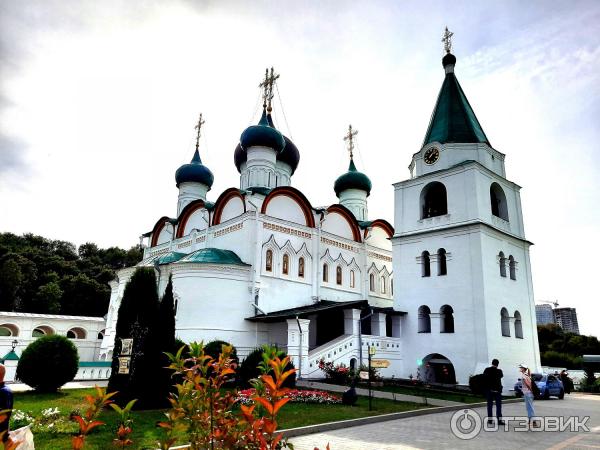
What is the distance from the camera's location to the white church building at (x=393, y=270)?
17.2 meters

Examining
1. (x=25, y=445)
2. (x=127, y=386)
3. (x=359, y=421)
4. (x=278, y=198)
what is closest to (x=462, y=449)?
(x=359, y=421)

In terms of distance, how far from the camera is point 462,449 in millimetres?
6398

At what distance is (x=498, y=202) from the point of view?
66.1 feet

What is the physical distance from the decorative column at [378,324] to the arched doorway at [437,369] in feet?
6.53

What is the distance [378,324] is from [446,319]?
2664 millimetres

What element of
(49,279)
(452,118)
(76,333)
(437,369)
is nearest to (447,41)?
(452,118)

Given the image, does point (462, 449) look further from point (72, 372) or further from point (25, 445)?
point (72, 372)

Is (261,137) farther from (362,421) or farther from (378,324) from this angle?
(362,421)

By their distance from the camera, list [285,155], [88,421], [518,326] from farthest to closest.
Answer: [285,155] < [518,326] < [88,421]

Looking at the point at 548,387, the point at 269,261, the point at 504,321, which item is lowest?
the point at 548,387

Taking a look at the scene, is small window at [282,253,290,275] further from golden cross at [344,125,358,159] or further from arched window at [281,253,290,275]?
golden cross at [344,125,358,159]

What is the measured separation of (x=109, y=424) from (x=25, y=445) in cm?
428

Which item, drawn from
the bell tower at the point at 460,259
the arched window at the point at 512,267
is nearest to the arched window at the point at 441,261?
the bell tower at the point at 460,259

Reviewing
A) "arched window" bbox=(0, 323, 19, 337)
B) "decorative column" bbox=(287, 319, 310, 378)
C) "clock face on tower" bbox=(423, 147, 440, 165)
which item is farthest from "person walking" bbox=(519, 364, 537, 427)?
"arched window" bbox=(0, 323, 19, 337)
